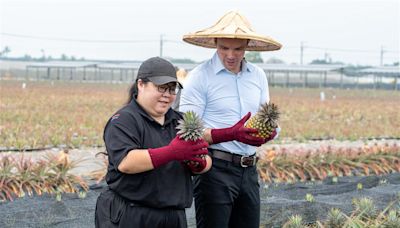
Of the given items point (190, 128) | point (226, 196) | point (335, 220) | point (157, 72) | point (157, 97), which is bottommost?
point (335, 220)

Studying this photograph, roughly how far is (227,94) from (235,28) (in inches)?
14.8

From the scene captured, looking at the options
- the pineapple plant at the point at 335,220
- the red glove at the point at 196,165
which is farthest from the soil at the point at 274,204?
the red glove at the point at 196,165

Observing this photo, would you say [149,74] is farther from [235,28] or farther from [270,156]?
[270,156]

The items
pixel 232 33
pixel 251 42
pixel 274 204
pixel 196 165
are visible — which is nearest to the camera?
pixel 196 165

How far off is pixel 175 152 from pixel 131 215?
38 cm

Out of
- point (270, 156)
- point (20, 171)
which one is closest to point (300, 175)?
point (270, 156)

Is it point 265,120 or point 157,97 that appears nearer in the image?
point 157,97

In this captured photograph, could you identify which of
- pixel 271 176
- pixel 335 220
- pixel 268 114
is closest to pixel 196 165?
pixel 268 114

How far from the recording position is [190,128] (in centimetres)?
312

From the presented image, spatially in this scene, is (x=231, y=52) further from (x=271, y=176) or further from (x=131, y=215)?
(x=271, y=176)

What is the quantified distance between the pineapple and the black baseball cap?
2.07 feet

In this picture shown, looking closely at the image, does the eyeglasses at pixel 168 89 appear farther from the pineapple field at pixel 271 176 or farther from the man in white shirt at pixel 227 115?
the man in white shirt at pixel 227 115

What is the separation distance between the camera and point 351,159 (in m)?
9.50

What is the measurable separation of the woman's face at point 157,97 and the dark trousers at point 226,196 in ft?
2.44
